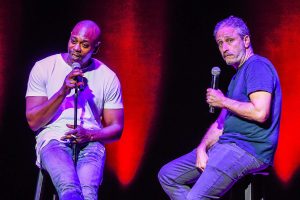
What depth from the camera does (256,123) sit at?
9.20 feet

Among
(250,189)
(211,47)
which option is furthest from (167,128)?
(250,189)

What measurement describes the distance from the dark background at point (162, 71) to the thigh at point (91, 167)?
1.22 metres

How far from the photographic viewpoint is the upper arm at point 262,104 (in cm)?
269

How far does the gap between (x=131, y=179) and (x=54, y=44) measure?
129 cm

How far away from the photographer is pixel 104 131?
3.21 m

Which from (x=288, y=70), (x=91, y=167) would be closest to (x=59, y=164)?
(x=91, y=167)

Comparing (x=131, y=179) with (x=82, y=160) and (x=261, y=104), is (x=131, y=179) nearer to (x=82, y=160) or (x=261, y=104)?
(x=82, y=160)

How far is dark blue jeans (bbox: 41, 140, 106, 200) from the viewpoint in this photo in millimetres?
2681

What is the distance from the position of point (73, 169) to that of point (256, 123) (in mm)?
1023

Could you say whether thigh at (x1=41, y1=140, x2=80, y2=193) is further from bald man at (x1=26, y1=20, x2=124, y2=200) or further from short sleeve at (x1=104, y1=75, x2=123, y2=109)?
short sleeve at (x1=104, y1=75, x2=123, y2=109)

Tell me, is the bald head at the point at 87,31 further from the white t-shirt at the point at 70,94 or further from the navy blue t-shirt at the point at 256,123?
the navy blue t-shirt at the point at 256,123

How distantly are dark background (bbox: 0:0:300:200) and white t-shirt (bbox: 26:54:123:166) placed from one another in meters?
0.92

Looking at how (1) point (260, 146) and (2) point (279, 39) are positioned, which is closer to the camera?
(1) point (260, 146)

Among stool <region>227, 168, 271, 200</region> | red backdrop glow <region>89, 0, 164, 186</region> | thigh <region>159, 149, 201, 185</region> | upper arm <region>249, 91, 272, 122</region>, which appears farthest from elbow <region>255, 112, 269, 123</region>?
red backdrop glow <region>89, 0, 164, 186</region>
